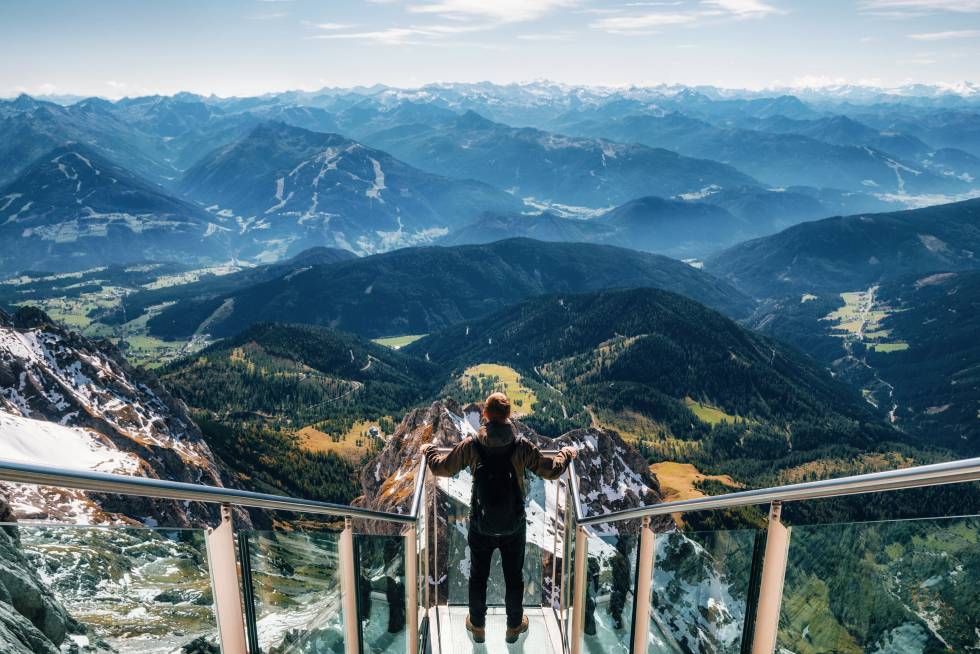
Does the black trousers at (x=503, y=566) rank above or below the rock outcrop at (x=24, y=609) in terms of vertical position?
below

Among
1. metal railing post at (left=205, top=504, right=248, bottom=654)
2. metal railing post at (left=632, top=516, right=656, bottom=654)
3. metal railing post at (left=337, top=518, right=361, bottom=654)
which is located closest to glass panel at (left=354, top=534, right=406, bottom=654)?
metal railing post at (left=337, top=518, right=361, bottom=654)

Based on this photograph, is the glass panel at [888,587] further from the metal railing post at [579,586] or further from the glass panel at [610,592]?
the metal railing post at [579,586]

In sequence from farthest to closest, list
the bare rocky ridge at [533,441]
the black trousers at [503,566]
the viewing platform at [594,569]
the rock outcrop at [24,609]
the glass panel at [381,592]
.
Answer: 1. the bare rocky ridge at [533,441]
2. the black trousers at [503,566]
3. the glass panel at [381,592]
4. the viewing platform at [594,569]
5. the rock outcrop at [24,609]

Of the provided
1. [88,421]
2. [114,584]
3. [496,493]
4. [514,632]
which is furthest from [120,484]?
[88,421]

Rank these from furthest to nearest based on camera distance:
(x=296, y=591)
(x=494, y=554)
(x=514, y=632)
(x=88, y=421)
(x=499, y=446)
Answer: (x=88, y=421), (x=494, y=554), (x=514, y=632), (x=499, y=446), (x=296, y=591)

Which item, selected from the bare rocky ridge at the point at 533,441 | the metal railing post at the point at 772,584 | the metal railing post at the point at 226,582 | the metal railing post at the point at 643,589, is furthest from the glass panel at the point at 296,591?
the bare rocky ridge at the point at 533,441

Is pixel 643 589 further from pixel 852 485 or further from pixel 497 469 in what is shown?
pixel 852 485
